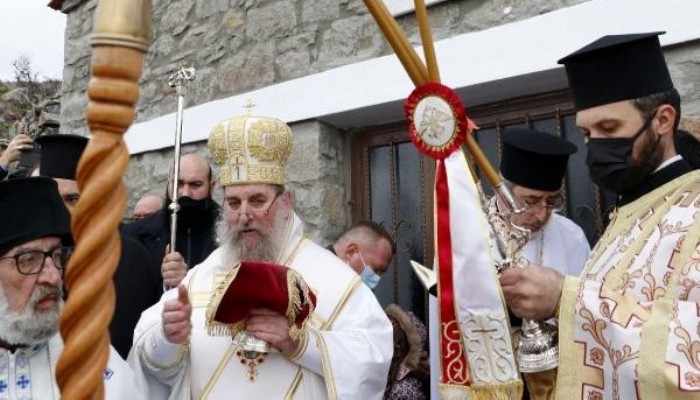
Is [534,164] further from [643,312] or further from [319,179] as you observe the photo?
[319,179]

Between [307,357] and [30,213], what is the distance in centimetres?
122

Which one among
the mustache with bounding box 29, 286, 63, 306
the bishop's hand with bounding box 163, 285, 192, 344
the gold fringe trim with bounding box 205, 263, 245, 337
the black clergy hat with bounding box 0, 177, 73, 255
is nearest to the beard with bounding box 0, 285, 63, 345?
the mustache with bounding box 29, 286, 63, 306

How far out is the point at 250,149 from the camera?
12.0 ft

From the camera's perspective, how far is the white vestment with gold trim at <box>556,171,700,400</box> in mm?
1811

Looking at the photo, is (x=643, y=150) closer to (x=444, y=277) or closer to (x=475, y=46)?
(x=444, y=277)

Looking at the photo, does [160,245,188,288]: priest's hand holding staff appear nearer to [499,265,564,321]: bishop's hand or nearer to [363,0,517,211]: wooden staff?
[363,0,517,211]: wooden staff

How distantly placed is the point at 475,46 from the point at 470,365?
2.82 metres

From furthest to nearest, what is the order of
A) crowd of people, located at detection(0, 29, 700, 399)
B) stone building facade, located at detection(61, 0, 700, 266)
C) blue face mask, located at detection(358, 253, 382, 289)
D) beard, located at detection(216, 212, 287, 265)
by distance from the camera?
blue face mask, located at detection(358, 253, 382, 289) → stone building facade, located at detection(61, 0, 700, 266) → beard, located at detection(216, 212, 287, 265) → crowd of people, located at detection(0, 29, 700, 399)

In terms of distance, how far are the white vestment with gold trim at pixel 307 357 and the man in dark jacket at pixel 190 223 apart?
4.31 ft

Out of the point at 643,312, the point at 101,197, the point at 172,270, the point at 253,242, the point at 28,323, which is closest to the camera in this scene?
the point at 101,197

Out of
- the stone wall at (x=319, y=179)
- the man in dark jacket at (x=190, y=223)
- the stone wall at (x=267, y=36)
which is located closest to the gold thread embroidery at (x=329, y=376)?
the man in dark jacket at (x=190, y=223)

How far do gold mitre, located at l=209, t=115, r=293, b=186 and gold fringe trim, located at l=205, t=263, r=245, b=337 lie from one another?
94cm

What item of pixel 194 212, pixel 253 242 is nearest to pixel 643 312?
pixel 253 242

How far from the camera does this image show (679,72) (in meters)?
3.76
